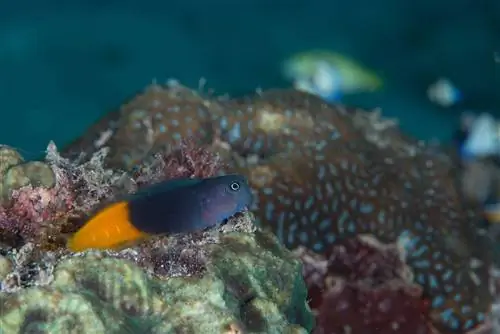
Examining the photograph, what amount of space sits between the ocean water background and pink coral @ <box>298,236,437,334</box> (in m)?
3.23

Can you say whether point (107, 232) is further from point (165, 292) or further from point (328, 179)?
point (328, 179)

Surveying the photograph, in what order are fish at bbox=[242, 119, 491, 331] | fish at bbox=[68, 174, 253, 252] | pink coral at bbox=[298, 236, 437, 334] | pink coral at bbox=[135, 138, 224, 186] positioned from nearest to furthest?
1. fish at bbox=[68, 174, 253, 252]
2. pink coral at bbox=[135, 138, 224, 186]
3. pink coral at bbox=[298, 236, 437, 334]
4. fish at bbox=[242, 119, 491, 331]

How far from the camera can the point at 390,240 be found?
352 cm

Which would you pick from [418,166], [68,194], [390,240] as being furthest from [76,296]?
[418,166]

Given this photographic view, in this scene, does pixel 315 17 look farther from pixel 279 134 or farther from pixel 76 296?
pixel 76 296

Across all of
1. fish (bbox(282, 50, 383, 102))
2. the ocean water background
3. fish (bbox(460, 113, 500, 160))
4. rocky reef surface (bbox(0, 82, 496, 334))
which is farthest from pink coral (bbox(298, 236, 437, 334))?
fish (bbox(282, 50, 383, 102))

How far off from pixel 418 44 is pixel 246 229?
6207 mm

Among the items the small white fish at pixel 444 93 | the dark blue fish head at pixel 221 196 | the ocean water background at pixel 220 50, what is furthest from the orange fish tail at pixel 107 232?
the small white fish at pixel 444 93

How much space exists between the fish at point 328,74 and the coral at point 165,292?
17.2 feet

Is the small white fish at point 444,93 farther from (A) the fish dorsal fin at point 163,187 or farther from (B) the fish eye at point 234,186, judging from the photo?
(A) the fish dorsal fin at point 163,187

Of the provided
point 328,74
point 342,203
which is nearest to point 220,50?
point 328,74

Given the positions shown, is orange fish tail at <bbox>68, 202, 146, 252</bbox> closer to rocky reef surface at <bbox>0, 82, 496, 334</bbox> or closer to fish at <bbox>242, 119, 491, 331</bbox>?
rocky reef surface at <bbox>0, 82, 496, 334</bbox>

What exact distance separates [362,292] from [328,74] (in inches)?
167

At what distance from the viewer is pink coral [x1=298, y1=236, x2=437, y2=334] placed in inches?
129
